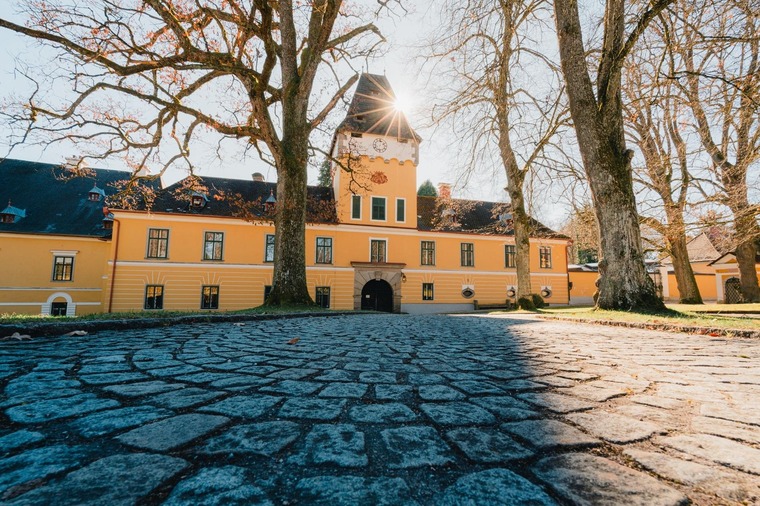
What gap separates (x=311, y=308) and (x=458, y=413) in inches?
348

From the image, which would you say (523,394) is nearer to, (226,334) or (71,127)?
(226,334)

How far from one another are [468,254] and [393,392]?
82.6ft

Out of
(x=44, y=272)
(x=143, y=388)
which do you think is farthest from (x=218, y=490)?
(x=44, y=272)

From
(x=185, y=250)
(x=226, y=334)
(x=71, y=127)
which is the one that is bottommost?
(x=226, y=334)

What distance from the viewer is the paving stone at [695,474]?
1077 mm

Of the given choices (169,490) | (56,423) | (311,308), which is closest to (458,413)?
(169,490)

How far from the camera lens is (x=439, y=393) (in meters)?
2.12

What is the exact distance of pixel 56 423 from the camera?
1537mm

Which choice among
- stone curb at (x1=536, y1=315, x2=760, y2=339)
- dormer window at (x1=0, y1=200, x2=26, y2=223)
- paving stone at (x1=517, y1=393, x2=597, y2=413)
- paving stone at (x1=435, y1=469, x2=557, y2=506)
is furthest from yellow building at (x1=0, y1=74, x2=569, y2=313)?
paving stone at (x1=435, y1=469, x2=557, y2=506)

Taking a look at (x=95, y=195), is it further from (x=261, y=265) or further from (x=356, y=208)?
(x=356, y=208)

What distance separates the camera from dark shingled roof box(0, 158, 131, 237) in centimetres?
2306

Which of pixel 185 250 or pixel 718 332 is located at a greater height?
pixel 185 250

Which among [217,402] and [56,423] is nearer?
[56,423]

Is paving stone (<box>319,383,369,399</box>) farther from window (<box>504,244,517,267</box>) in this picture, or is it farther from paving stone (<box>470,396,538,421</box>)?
window (<box>504,244,517,267</box>)
